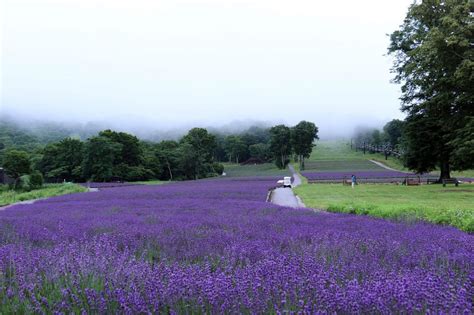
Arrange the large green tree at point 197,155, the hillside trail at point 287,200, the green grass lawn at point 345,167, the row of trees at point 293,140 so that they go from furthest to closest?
the row of trees at point 293,140, the large green tree at point 197,155, the green grass lawn at point 345,167, the hillside trail at point 287,200

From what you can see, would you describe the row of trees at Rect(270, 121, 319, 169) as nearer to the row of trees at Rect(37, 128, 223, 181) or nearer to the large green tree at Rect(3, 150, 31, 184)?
the row of trees at Rect(37, 128, 223, 181)

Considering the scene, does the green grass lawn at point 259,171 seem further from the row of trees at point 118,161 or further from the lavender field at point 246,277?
the lavender field at point 246,277

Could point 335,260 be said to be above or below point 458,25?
below

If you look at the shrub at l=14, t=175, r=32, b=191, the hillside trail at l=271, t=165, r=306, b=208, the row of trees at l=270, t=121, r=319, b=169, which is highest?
the row of trees at l=270, t=121, r=319, b=169

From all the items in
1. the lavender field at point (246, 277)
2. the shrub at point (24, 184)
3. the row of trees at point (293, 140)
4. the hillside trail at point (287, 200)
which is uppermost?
the row of trees at point (293, 140)

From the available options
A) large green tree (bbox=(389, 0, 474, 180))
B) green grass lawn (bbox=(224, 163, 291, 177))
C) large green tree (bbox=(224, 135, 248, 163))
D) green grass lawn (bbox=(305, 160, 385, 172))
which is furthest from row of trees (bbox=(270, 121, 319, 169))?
large green tree (bbox=(389, 0, 474, 180))

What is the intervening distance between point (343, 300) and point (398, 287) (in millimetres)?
538

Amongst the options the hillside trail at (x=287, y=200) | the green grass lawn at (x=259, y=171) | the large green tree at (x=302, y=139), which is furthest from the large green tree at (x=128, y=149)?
the hillside trail at (x=287, y=200)

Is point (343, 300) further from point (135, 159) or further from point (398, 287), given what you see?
point (135, 159)

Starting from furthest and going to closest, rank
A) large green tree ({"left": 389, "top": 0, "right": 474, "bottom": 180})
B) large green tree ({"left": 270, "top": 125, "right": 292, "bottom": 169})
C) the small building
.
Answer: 1. large green tree ({"left": 270, "top": 125, "right": 292, "bottom": 169})
2. the small building
3. large green tree ({"left": 389, "top": 0, "right": 474, "bottom": 180})

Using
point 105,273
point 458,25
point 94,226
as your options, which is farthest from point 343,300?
point 458,25

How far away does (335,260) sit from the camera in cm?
560

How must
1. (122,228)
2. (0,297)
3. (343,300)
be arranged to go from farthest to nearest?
(122,228) → (0,297) → (343,300)

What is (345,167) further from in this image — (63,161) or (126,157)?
(63,161)
